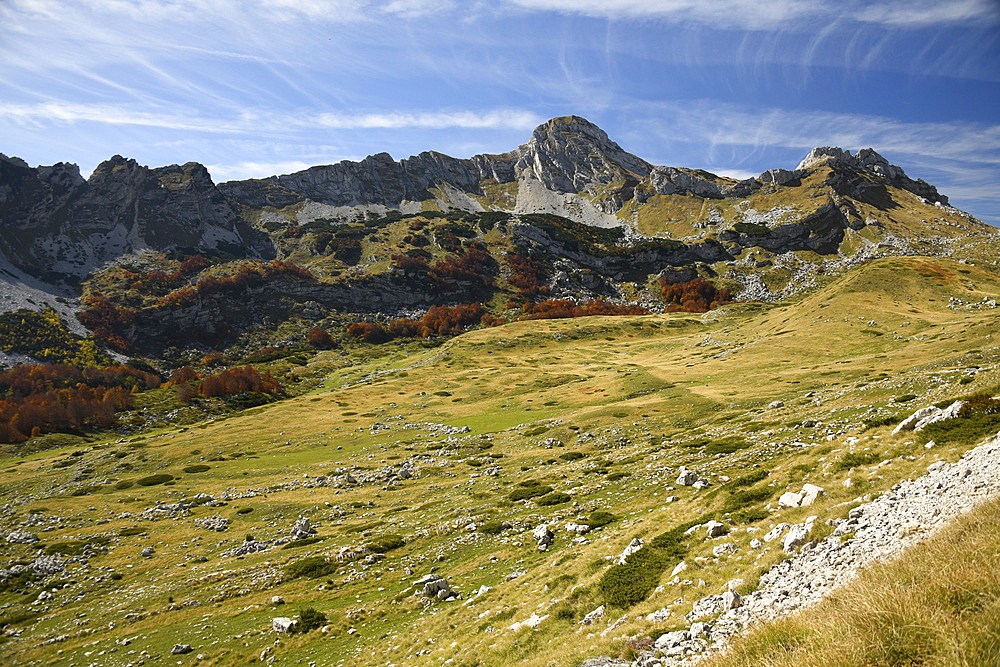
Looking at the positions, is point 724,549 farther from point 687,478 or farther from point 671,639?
point 687,478

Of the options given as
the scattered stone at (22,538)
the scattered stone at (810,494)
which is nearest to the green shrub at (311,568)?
the scattered stone at (810,494)

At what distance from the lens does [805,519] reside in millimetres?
14062

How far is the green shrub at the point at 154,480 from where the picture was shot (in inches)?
2254

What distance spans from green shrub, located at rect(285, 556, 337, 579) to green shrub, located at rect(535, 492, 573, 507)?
47.7 ft

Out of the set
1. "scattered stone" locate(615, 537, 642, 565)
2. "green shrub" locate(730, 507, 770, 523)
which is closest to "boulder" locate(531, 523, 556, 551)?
"scattered stone" locate(615, 537, 642, 565)

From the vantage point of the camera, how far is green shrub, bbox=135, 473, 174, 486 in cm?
5725

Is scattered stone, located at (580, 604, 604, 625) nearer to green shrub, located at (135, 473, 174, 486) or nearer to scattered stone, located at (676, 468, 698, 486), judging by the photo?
scattered stone, located at (676, 468, 698, 486)

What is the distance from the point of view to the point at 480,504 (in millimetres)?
34844

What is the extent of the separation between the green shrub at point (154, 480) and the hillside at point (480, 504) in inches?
12.5

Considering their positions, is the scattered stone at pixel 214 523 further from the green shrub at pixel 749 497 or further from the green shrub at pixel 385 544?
the green shrub at pixel 749 497

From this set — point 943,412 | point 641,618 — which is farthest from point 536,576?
point 943,412

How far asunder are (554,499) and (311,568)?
1696 cm

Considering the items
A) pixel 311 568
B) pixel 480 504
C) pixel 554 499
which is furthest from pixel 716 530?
pixel 311 568

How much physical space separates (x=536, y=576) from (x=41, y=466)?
8827 centimetres
